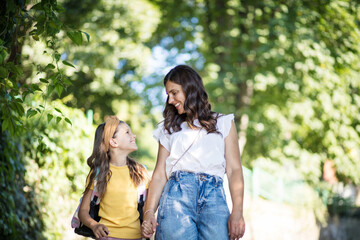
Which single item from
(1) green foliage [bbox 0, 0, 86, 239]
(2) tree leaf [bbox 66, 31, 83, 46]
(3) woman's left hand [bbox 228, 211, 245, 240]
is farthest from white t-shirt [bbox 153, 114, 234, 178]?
(2) tree leaf [bbox 66, 31, 83, 46]

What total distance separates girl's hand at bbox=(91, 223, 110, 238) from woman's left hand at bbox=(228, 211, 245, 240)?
808 millimetres

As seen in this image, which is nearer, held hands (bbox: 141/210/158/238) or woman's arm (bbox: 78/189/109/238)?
held hands (bbox: 141/210/158/238)

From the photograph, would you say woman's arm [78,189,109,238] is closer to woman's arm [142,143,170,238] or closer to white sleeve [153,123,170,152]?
woman's arm [142,143,170,238]

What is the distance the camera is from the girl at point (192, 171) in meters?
2.68

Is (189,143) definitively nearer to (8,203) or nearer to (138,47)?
(8,203)

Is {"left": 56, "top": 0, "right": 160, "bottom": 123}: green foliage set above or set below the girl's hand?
below

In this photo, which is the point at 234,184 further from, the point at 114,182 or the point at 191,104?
the point at 114,182

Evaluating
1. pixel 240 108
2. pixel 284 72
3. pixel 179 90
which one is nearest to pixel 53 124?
pixel 179 90

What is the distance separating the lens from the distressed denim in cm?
266

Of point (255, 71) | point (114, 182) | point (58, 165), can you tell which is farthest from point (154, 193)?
point (255, 71)

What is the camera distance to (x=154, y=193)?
9.61 feet

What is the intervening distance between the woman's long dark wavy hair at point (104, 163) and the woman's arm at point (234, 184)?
69cm

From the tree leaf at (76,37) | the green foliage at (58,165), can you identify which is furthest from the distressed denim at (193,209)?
the green foliage at (58,165)

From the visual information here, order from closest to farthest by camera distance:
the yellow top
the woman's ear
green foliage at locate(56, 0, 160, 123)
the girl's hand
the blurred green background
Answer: the girl's hand → the yellow top → the woman's ear → the blurred green background → green foliage at locate(56, 0, 160, 123)
